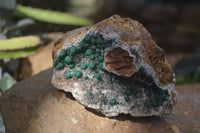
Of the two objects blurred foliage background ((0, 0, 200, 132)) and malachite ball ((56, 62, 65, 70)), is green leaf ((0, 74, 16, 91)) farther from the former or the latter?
malachite ball ((56, 62, 65, 70))

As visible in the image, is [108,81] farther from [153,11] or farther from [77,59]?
[153,11]

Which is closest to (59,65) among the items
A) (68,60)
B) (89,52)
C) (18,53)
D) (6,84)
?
(68,60)

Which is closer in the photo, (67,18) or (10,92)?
(10,92)

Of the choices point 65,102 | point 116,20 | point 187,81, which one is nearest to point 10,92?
point 65,102

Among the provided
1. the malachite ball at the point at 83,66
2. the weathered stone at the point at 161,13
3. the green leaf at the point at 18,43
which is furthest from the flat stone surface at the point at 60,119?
the weathered stone at the point at 161,13

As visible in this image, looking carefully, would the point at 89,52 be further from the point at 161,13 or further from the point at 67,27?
the point at 161,13

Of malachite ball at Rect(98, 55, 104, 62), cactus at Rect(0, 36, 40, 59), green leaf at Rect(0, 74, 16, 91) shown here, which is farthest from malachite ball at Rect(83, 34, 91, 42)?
cactus at Rect(0, 36, 40, 59)
